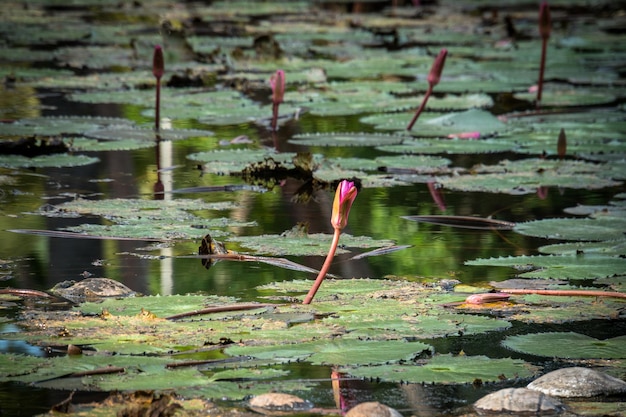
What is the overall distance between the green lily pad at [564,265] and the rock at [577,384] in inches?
41.0

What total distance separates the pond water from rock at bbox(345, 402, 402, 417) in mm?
137

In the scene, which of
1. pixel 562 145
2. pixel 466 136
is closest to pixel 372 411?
pixel 562 145

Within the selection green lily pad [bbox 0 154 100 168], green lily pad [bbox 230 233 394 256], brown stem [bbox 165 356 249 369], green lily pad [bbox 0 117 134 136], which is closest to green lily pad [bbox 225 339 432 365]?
brown stem [bbox 165 356 249 369]

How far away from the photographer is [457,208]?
542 cm

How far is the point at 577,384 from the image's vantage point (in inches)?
116

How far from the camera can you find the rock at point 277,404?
2.79m

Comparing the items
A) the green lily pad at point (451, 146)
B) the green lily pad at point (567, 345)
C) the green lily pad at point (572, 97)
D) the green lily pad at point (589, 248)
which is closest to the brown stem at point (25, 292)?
the green lily pad at point (567, 345)

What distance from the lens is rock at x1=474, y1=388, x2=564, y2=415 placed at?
2.83m

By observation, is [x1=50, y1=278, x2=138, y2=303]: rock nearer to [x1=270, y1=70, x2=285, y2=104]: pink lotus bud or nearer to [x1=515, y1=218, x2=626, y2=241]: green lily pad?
[x1=515, y1=218, x2=626, y2=241]: green lily pad

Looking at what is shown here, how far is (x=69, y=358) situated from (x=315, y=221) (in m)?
2.08

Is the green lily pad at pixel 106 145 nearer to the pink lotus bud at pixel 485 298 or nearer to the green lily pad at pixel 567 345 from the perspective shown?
the pink lotus bud at pixel 485 298

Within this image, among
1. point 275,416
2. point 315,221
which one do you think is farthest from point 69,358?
point 315,221

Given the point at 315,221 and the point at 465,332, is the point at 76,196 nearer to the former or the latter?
the point at 315,221

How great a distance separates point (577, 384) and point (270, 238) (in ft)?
5.97
